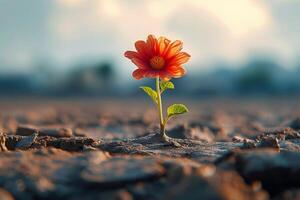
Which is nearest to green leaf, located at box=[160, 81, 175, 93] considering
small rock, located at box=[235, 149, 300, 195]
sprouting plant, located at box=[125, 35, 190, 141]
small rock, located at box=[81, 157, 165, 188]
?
sprouting plant, located at box=[125, 35, 190, 141]

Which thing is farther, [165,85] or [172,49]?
[165,85]

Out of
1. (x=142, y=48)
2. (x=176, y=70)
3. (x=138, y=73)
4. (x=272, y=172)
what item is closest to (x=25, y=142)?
(x=138, y=73)

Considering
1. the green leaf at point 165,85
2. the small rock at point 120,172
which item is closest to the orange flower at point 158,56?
the green leaf at point 165,85

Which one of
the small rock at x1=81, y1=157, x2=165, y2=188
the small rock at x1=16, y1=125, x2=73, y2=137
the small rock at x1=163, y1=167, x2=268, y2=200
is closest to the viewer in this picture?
the small rock at x1=163, y1=167, x2=268, y2=200

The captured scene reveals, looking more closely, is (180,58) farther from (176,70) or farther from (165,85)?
(165,85)

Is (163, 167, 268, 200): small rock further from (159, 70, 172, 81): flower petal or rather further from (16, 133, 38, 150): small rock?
(16, 133, 38, 150): small rock

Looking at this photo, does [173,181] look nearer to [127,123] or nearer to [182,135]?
[182,135]

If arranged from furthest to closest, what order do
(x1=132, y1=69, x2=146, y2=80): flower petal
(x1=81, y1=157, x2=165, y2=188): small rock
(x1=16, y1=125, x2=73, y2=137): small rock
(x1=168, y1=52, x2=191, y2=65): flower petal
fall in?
(x1=16, y1=125, x2=73, y2=137): small rock → (x1=168, y1=52, x2=191, y2=65): flower petal → (x1=132, y1=69, x2=146, y2=80): flower petal → (x1=81, y1=157, x2=165, y2=188): small rock

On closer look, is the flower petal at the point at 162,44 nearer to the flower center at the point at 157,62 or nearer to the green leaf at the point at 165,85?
the flower center at the point at 157,62
